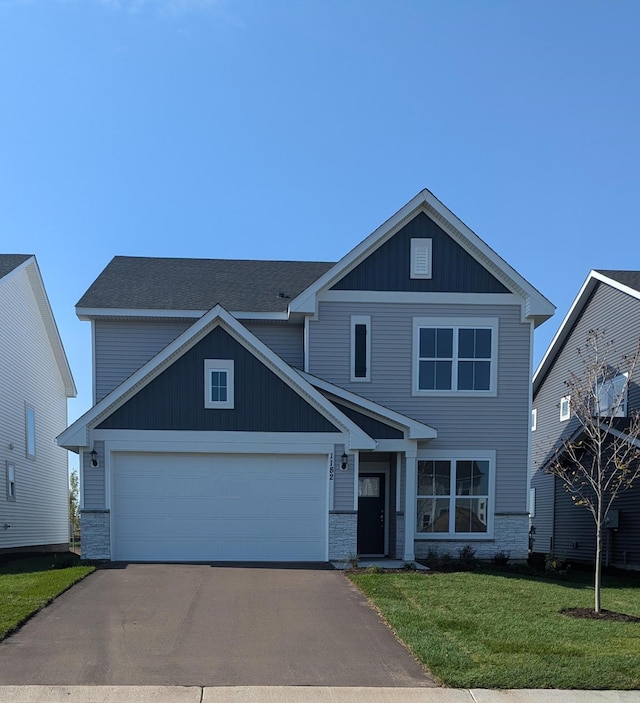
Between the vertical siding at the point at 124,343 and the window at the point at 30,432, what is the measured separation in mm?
6177

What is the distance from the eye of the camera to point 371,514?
16828mm

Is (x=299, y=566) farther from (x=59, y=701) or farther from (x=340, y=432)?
(x=59, y=701)

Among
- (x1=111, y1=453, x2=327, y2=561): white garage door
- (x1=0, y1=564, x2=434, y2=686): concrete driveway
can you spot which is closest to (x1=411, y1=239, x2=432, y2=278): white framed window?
(x1=111, y1=453, x2=327, y2=561): white garage door

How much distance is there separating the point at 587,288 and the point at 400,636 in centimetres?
1681

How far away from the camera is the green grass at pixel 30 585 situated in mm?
9353

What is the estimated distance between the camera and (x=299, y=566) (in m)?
14.3

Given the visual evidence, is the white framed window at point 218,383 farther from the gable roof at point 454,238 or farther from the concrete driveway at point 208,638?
the concrete driveway at point 208,638

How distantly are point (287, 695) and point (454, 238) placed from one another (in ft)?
40.1

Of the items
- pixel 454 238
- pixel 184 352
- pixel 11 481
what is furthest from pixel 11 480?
pixel 454 238

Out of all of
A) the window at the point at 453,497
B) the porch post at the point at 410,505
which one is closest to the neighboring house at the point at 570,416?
the window at the point at 453,497

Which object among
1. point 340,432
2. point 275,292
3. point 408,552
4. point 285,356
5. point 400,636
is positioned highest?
point 275,292

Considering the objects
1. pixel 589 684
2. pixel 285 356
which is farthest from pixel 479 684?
pixel 285 356

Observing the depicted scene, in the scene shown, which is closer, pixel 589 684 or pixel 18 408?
pixel 589 684

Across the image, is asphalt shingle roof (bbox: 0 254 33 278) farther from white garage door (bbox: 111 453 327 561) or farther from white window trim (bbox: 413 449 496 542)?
white window trim (bbox: 413 449 496 542)
